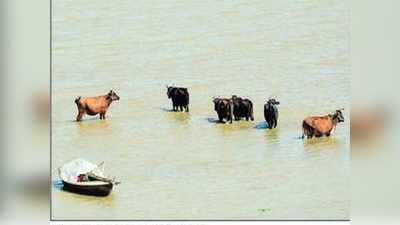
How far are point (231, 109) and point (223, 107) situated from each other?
41mm

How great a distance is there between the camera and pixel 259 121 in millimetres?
4477

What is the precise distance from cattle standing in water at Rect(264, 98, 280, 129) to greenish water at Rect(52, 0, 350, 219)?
26mm

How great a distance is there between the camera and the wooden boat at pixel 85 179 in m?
4.45

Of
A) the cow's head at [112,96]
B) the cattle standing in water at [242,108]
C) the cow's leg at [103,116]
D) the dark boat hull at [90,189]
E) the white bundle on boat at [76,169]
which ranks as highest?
the cow's head at [112,96]

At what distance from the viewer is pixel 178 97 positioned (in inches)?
176

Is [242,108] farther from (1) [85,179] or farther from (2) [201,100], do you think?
(1) [85,179]

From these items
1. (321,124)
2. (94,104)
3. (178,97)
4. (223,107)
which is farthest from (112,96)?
(321,124)

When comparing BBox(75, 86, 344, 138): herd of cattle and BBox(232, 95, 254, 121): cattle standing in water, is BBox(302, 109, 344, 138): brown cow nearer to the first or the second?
BBox(75, 86, 344, 138): herd of cattle

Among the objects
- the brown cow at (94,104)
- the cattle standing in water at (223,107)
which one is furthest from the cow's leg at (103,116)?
the cattle standing in water at (223,107)

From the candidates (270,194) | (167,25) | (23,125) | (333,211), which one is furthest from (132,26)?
(333,211)

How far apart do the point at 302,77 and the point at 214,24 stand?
1.66 feet

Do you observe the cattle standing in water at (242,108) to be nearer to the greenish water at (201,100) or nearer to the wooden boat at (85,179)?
the greenish water at (201,100)

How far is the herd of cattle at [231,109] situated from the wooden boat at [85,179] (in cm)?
24

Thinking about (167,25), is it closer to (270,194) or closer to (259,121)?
(259,121)
